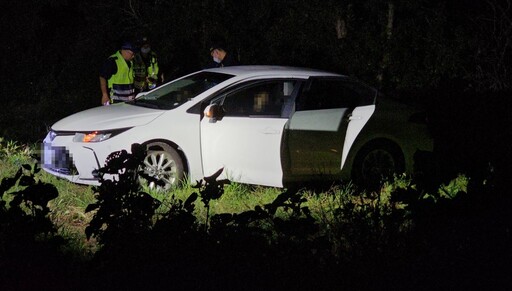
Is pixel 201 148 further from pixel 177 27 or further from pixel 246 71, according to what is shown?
pixel 177 27

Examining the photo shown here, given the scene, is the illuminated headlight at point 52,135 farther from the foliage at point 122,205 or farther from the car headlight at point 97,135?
the foliage at point 122,205

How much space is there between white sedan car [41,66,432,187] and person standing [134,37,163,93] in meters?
2.10

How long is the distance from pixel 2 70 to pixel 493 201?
1577cm

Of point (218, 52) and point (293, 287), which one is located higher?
point (218, 52)

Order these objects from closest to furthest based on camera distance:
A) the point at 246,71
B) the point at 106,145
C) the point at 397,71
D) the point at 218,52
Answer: the point at 106,145, the point at 246,71, the point at 218,52, the point at 397,71

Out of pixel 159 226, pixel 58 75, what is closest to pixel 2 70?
pixel 58 75

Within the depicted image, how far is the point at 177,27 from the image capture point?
43.4 ft

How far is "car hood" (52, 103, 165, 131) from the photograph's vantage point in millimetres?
7039

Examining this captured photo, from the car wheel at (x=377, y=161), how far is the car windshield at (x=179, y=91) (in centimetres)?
166

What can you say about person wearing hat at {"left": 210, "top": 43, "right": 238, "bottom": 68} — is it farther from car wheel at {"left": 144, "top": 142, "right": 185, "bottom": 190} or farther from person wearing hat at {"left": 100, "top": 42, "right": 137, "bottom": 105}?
car wheel at {"left": 144, "top": 142, "right": 185, "bottom": 190}

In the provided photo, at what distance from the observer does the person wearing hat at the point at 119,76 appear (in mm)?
9383

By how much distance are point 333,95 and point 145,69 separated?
3334mm

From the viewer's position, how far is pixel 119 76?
938 centimetres

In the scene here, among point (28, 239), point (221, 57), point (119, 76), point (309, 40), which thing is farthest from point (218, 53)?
point (28, 239)
